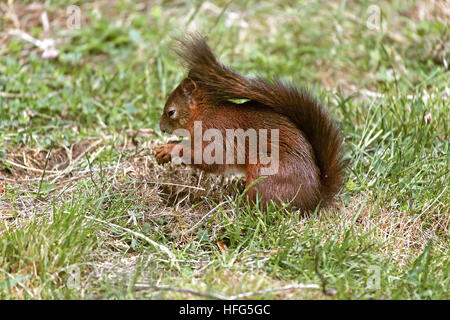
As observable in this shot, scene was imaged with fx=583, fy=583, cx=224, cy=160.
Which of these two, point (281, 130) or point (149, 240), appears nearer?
point (149, 240)

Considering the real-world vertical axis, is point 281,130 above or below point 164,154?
above

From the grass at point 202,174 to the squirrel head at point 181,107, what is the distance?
0.32 meters

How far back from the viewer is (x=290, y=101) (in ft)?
9.55

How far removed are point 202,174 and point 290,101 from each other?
789 mm

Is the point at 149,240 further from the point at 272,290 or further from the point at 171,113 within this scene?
the point at 171,113

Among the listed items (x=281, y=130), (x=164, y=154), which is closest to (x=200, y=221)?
(x=164, y=154)

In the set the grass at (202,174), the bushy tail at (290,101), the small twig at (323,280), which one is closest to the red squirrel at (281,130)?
the bushy tail at (290,101)

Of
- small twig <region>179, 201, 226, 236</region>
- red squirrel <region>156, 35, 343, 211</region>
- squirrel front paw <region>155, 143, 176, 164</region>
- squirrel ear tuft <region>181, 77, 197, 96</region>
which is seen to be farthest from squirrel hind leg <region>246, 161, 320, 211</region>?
squirrel ear tuft <region>181, 77, 197, 96</region>

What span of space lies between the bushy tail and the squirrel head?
21cm

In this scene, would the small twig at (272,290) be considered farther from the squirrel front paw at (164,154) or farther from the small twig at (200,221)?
the squirrel front paw at (164,154)

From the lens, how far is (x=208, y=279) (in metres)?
2.42

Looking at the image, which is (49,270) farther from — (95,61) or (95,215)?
(95,61)

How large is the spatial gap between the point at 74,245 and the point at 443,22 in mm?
3824
